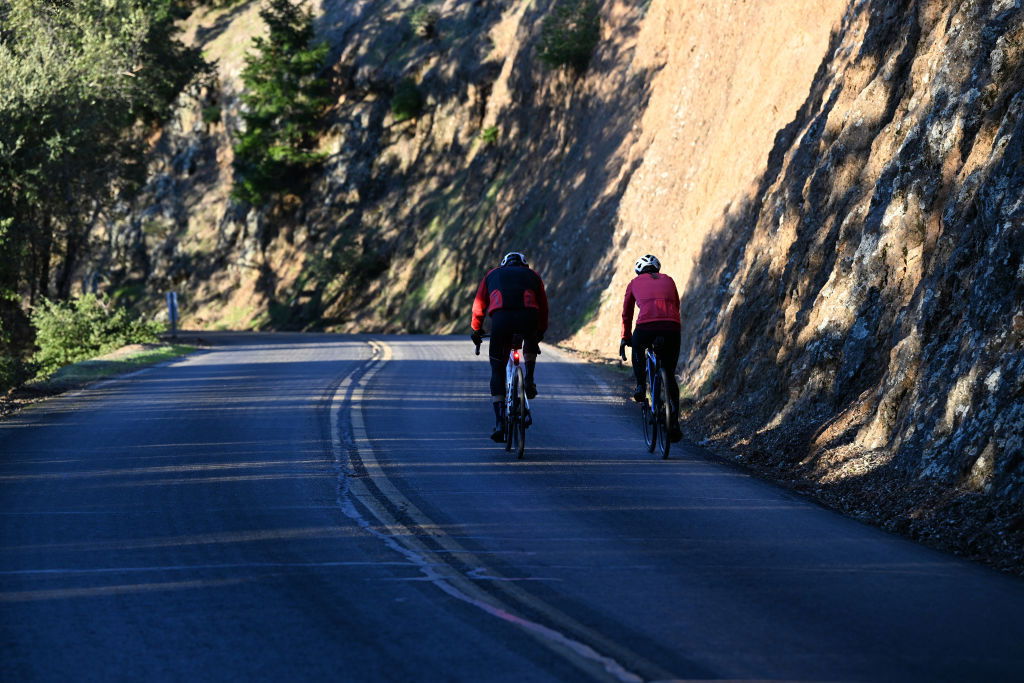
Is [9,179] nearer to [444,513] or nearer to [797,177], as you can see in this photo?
[797,177]

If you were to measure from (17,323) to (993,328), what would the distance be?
1183 inches

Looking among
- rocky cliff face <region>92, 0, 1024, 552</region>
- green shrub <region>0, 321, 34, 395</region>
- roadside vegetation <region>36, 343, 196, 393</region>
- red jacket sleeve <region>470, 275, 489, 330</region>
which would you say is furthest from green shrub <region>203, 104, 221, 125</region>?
red jacket sleeve <region>470, 275, 489, 330</region>

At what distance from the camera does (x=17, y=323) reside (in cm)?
3469

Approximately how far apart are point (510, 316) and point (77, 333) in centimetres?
2045

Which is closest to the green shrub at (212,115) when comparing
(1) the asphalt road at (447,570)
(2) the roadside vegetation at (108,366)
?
(2) the roadside vegetation at (108,366)

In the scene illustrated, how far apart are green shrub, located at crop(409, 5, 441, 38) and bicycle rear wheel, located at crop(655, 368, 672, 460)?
4718cm

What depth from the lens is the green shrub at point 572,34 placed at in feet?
146

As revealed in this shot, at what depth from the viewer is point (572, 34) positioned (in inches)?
1758

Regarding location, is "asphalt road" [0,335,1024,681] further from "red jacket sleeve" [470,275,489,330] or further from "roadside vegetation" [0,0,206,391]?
"roadside vegetation" [0,0,206,391]

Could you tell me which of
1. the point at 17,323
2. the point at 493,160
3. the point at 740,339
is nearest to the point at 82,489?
the point at 740,339

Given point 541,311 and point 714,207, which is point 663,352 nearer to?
point 541,311

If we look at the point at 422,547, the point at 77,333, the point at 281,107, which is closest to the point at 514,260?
the point at 422,547

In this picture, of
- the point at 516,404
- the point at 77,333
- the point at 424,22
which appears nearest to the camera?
the point at 516,404

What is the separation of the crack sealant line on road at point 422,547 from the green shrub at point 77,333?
1676 centimetres
